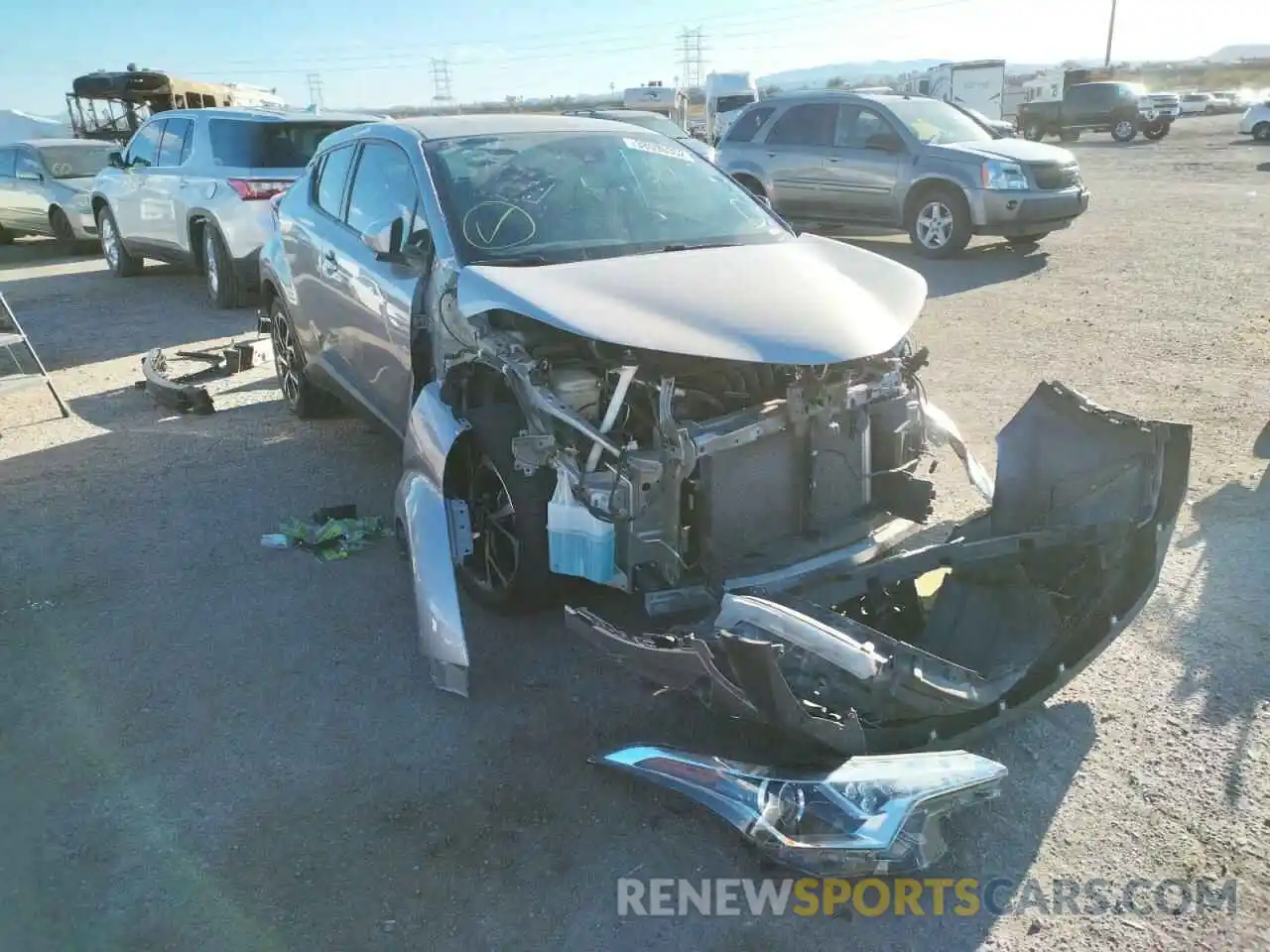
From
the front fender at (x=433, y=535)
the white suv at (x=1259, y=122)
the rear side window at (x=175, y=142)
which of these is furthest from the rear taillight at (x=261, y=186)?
the white suv at (x=1259, y=122)

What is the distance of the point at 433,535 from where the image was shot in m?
3.54

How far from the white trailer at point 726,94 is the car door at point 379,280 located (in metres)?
25.7

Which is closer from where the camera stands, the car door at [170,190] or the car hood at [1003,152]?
the car door at [170,190]

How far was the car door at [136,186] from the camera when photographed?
11.0 m

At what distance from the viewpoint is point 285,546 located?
187 inches

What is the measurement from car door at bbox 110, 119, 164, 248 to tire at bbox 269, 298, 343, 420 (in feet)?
18.4

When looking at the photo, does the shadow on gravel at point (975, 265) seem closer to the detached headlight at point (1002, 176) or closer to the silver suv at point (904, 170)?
the silver suv at point (904, 170)

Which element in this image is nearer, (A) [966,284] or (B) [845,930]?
(B) [845,930]

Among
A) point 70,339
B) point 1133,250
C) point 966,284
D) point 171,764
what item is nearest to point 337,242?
point 171,764

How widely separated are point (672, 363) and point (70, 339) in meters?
8.18

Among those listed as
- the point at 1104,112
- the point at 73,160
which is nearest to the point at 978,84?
the point at 1104,112

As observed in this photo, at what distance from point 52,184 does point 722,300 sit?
47.8 feet

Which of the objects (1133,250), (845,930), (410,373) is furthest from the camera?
(1133,250)

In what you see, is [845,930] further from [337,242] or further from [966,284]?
[966,284]
